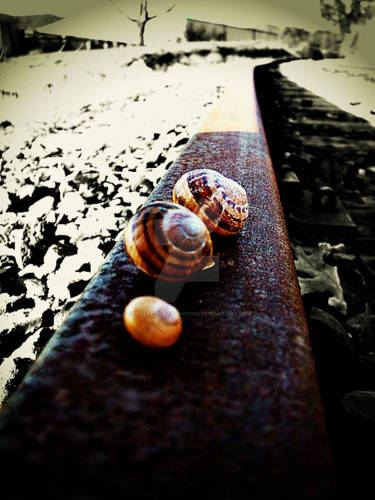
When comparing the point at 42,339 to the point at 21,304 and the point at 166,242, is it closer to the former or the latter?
the point at 21,304

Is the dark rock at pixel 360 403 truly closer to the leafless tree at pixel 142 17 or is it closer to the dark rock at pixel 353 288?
the dark rock at pixel 353 288

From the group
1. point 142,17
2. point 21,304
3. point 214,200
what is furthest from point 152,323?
point 142,17

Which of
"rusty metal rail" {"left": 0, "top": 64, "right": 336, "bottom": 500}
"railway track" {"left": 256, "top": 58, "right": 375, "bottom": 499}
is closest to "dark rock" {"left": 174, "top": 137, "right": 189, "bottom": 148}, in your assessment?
"railway track" {"left": 256, "top": 58, "right": 375, "bottom": 499}

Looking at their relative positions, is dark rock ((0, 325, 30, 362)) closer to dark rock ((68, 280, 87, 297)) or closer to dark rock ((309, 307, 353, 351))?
dark rock ((68, 280, 87, 297))

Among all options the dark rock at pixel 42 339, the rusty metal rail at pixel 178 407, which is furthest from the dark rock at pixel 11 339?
the rusty metal rail at pixel 178 407

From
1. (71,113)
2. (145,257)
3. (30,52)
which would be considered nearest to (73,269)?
(145,257)

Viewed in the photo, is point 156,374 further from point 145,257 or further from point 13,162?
point 13,162
